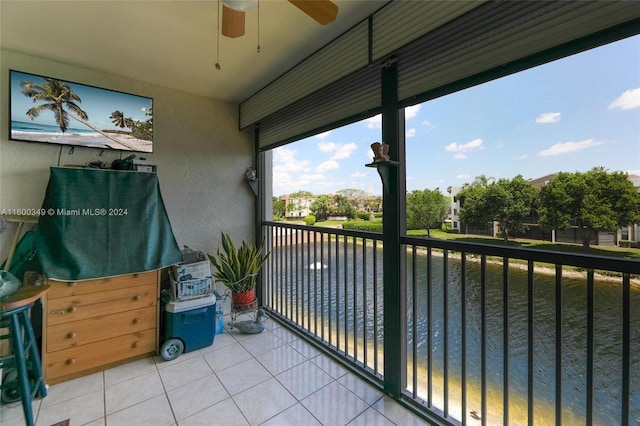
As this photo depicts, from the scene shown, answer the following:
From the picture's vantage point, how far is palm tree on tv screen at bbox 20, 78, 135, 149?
221cm

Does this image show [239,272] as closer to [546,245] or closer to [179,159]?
[179,159]

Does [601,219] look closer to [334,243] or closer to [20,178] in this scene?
[334,243]

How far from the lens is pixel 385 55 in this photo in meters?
1.69

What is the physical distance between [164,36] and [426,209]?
2328 mm

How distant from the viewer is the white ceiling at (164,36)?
5.65ft

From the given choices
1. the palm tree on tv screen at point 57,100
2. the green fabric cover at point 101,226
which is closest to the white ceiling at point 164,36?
the palm tree on tv screen at point 57,100

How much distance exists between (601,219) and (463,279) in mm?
699

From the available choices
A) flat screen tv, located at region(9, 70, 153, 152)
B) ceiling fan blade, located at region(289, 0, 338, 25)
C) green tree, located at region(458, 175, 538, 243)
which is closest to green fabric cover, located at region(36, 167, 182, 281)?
flat screen tv, located at region(9, 70, 153, 152)

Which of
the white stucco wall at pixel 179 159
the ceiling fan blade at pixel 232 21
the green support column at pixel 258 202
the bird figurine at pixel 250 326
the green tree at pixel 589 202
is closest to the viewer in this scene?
the green tree at pixel 589 202

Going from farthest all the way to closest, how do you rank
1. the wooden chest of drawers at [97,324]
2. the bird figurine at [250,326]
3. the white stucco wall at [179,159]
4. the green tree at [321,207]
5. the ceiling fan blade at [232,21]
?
the bird figurine at [250,326] → the green tree at [321,207] → the white stucco wall at [179,159] → the wooden chest of drawers at [97,324] → the ceiling fan blade at [232,21]

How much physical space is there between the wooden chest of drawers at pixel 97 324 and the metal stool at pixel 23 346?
15 centimetres

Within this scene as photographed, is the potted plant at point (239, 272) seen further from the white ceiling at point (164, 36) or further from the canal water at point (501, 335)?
the white ceiling at point (164, 36)

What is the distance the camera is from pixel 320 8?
1337 mm

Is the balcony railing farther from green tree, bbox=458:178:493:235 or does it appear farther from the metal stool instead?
the metal stool
